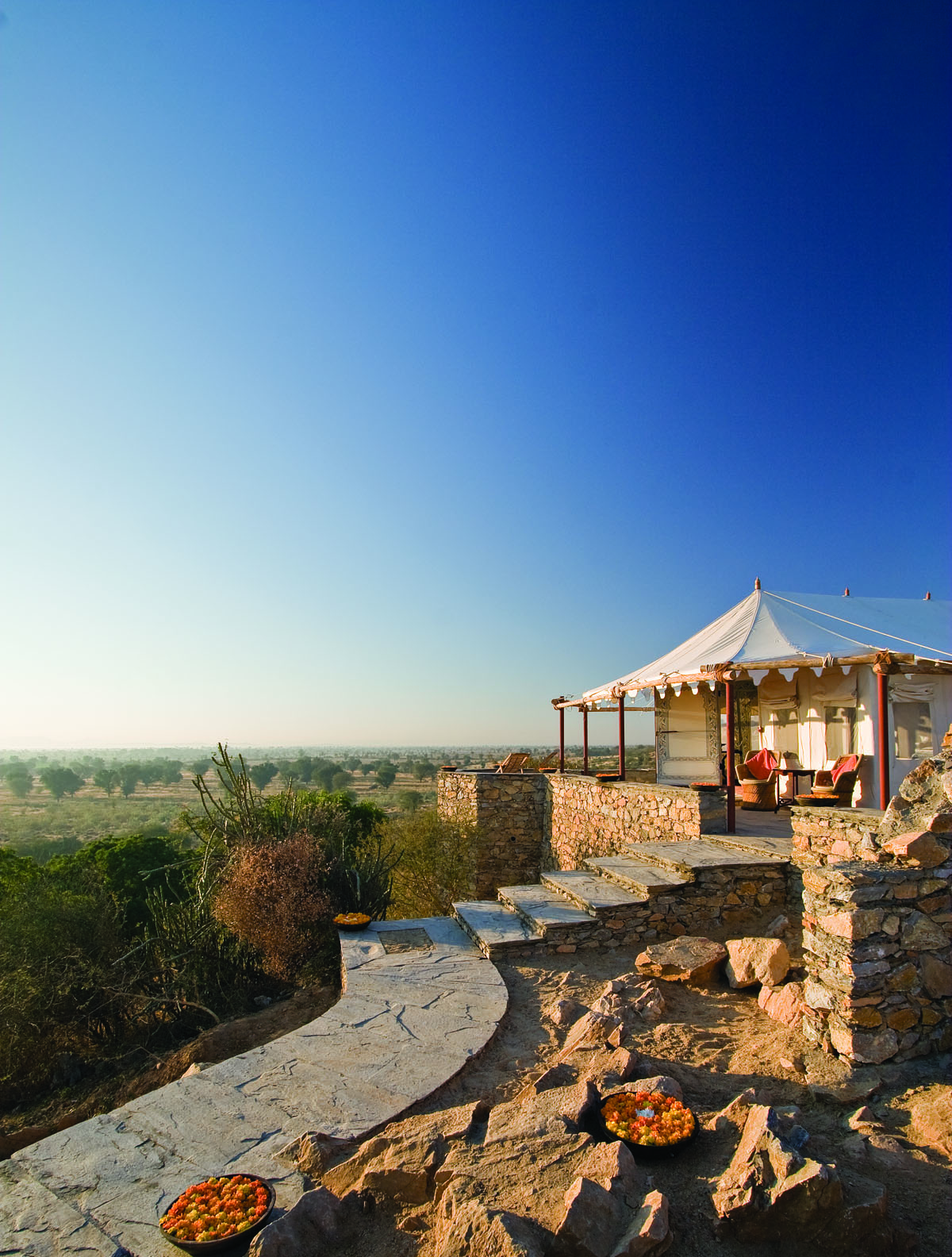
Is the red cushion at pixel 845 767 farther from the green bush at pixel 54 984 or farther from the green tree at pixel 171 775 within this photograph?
the green tree at pixel 171 775

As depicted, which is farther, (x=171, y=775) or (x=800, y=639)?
(x=171, y=775)

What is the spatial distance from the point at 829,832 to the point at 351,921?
4172 mm

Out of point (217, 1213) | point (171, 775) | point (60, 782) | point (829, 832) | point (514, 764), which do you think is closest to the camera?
point (217, 1213)

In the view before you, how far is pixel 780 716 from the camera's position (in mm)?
12781

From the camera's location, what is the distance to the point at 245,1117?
130 inches

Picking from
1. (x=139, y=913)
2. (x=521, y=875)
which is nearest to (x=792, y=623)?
(x=521, y=875)

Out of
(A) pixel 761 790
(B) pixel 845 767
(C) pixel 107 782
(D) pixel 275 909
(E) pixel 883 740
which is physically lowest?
(C) pixel 107 782

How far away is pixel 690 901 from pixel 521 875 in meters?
7.99

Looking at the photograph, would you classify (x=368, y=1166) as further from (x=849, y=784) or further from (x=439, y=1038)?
(x=849, y=784)

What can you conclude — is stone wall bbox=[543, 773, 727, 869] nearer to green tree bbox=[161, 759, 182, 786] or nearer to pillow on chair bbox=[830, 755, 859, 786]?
pillow on chair bbox=[830, 755, 859, 786]

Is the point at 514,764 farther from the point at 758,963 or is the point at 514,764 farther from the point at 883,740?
the point at 758,963

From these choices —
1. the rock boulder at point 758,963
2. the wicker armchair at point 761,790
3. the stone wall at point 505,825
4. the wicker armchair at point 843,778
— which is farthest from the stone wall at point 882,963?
the stone wall at point 505,825

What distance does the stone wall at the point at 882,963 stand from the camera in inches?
147

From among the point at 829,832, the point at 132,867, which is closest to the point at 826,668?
the point at 829,832
